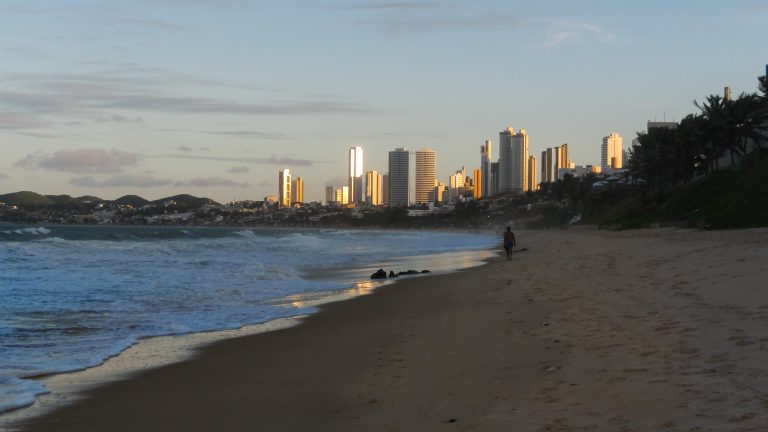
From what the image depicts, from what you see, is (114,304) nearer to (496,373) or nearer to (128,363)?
(128,363)

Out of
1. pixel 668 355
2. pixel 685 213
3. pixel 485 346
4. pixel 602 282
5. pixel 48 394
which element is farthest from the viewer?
pixel 685 213

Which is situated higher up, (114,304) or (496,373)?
(496,373)

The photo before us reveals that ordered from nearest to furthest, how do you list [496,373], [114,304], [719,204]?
1. [496,373]
2. [114,304]
3. [719,204]

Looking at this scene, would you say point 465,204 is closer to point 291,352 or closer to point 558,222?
point 558,222

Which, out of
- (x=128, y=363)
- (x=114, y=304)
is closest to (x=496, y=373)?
(x=128, y=363)

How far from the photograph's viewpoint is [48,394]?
259 inches

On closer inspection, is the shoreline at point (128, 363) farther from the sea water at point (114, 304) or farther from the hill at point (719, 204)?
the hill at point (719, 204)

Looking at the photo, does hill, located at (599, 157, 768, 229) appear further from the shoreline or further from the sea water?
the shoreline

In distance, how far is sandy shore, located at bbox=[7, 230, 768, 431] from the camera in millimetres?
4859

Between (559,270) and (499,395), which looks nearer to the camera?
(499,395)

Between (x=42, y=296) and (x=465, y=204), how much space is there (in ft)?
580

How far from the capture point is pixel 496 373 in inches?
255

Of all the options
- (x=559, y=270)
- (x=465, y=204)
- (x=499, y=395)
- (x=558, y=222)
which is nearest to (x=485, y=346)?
(x=499, y=395)

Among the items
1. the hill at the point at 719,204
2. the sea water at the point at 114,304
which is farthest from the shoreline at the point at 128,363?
the hill at the point at 719,204
